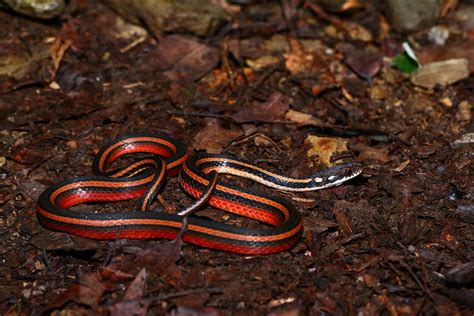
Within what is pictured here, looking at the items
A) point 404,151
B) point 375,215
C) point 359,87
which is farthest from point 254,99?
point 375,215

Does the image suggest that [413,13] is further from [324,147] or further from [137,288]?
[137,288]

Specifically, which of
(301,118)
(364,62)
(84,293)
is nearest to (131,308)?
(84,293)

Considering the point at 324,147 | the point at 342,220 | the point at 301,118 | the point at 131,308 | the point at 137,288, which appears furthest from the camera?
the point at 301,118

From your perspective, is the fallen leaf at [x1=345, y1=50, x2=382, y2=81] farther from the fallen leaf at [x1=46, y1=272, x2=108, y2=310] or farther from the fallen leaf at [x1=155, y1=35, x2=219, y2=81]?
the fallen leaf at [x1=46, y1=272, x2=108, y2=310]

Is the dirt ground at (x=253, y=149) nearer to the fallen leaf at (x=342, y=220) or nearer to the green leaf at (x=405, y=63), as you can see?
the fallen leaf at (x=342, y=220)

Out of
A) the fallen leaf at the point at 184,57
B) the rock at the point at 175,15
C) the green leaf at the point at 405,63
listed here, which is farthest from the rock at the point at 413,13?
the fallen leaf at the point at 184,57

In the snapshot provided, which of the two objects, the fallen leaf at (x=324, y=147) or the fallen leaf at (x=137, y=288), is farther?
the fallen leaf at (x=324, y=147)

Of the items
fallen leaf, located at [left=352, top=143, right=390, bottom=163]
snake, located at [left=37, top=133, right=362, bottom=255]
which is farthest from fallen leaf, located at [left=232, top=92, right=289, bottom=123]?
fallen leaf, located at [left=352, top=143, right=390, bottom=163]
